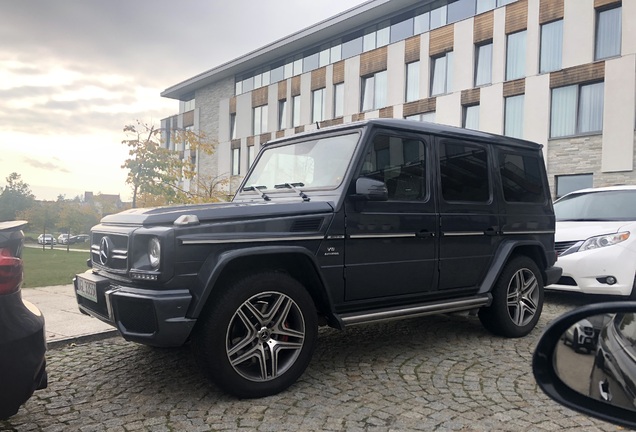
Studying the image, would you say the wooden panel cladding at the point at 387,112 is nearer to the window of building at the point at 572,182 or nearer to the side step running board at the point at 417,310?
the window of building at the point at 572,182

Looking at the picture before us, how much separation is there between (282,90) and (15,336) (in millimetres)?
32267

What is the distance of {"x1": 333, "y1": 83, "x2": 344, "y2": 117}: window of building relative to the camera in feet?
96.0

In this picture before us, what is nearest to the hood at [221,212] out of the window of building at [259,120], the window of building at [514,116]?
the window of building at [514,116]

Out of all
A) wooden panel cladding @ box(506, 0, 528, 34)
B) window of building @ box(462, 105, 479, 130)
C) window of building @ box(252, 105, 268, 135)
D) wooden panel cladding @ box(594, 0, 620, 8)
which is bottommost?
window of building @ box(462, 105, 479, 130)

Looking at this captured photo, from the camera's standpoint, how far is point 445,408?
11.2 feet

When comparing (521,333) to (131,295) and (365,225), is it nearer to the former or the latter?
(365,225)

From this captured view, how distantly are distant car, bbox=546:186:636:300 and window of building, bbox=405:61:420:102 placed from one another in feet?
61.3

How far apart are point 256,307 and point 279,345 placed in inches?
13.3

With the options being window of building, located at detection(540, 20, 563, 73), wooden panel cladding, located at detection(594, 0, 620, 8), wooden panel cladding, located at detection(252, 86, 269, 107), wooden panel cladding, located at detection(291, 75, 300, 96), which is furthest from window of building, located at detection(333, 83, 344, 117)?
wooden panel cladding, located at detection(594, 0, 620, 8)

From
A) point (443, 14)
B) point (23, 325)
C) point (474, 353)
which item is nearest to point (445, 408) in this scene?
point (474, 353)

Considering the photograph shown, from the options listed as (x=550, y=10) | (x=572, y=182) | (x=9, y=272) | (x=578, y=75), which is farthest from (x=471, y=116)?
(x=9, y=272)

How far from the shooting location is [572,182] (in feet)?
66.0

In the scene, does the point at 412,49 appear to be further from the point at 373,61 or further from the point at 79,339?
the point at 79,339

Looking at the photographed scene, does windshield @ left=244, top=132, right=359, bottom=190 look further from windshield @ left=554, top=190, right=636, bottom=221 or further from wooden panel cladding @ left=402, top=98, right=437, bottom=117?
wooden panel cladding @ left=402, top=98, right=437, bottom=117
